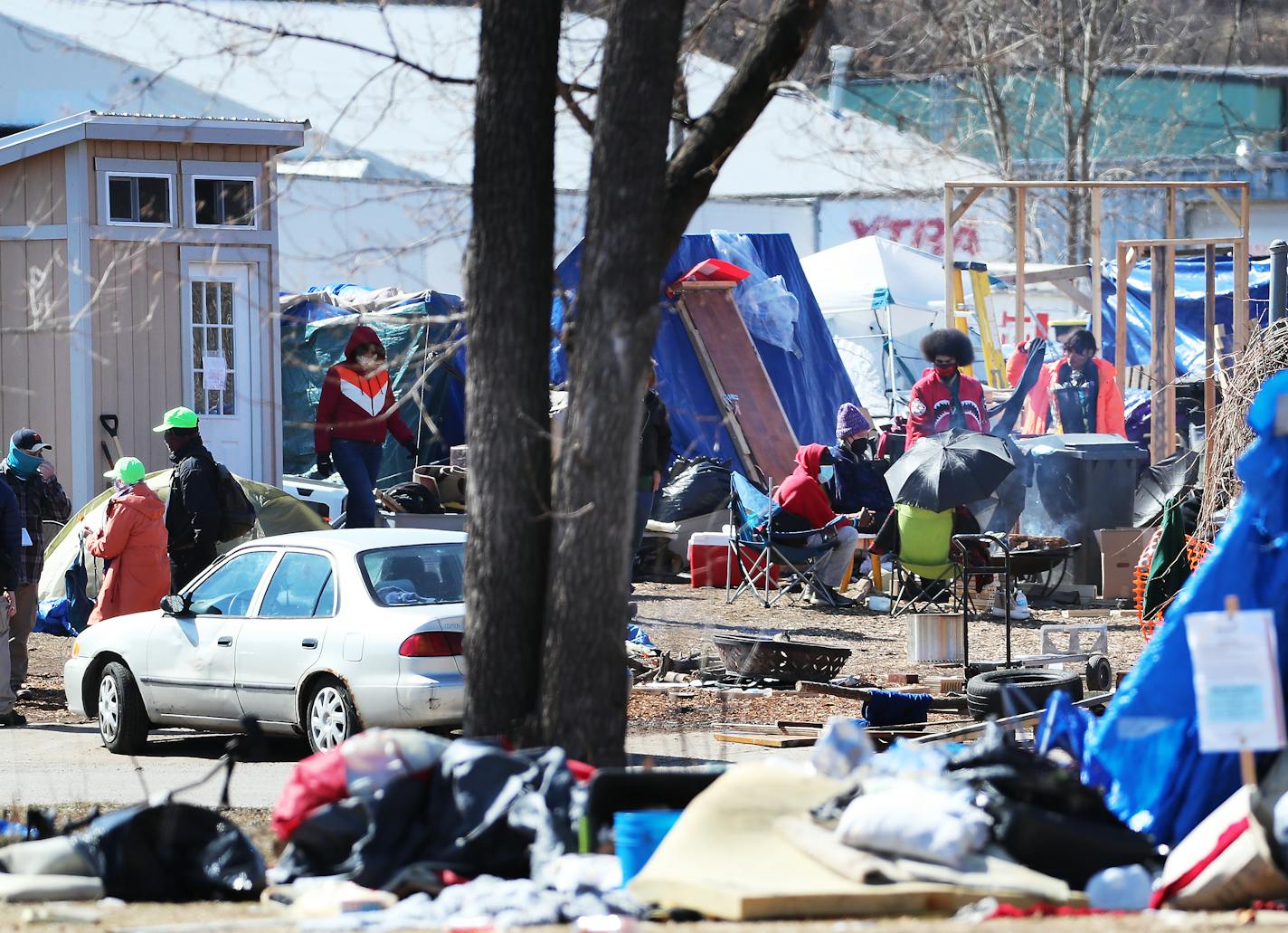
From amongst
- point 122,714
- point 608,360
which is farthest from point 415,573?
point 608,360

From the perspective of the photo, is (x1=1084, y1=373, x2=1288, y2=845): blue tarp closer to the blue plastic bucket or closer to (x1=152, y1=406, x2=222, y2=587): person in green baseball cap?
the blue plastic bucket

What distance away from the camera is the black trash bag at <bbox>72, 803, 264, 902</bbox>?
Result: 6.74 m

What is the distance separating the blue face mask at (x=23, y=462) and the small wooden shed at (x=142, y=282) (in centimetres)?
437

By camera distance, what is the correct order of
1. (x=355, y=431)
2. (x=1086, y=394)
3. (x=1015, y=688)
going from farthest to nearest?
1. (x=1086, y=394)
2. (x=355, y=431)
3. (x=1015, y=688)

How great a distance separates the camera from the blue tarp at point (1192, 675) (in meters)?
6.90

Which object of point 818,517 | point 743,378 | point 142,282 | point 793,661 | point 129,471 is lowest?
point 793,661

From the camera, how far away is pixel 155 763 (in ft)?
35.6

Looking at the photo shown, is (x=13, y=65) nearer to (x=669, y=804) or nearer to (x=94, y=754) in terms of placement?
(x=94, y=754)

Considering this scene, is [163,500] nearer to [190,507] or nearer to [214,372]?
[214,372]

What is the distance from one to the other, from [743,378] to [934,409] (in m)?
4.85

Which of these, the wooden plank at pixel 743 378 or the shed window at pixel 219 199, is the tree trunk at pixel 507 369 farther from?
the wooden plank at pixel 743 378

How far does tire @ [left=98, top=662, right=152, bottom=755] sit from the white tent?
18.1 metres

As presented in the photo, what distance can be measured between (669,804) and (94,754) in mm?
5632

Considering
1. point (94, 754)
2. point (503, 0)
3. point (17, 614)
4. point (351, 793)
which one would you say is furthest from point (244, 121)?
point (351, 793)
